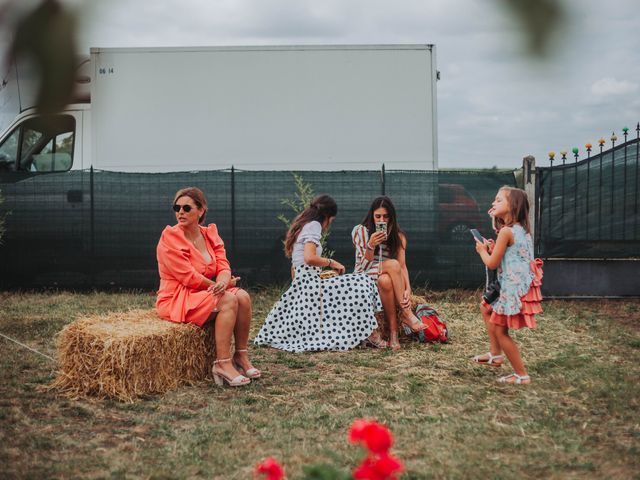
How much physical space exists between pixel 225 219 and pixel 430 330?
4.28 metres

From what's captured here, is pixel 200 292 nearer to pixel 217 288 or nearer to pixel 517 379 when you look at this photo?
pixel 217 288

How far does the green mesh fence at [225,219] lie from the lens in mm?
9688

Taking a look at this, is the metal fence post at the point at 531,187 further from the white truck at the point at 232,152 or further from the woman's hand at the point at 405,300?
the woman's hand at the point at 405,300

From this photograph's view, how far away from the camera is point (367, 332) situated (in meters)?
6.08

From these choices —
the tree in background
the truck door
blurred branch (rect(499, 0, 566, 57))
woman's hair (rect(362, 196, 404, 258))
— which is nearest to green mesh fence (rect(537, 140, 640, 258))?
the tree in background

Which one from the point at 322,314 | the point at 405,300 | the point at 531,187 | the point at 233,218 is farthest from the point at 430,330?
the point at 233,218

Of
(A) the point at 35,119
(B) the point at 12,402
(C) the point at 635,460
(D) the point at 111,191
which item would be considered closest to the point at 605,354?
(C) the point at 635,460

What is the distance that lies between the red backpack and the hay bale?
218 cm

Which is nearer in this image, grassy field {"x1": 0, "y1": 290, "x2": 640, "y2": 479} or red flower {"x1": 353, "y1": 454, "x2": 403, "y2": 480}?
red flower {"x1": 353, "y1": 454, "x2": 403, "y2": 480}

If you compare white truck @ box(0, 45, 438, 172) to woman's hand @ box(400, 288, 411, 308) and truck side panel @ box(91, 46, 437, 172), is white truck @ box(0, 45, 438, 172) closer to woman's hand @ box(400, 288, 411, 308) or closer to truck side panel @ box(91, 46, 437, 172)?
truck side panel @ box(91, 46, 437, 172)

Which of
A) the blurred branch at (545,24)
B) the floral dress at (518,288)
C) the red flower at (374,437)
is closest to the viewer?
the blurred branch at (545,24)

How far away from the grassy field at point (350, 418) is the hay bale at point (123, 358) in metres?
0.12

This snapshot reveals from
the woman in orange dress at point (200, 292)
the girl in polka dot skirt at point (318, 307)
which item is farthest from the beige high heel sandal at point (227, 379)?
the girl in polka dot skirt at point (318, 307)

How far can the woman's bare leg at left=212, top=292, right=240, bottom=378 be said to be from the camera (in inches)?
189
